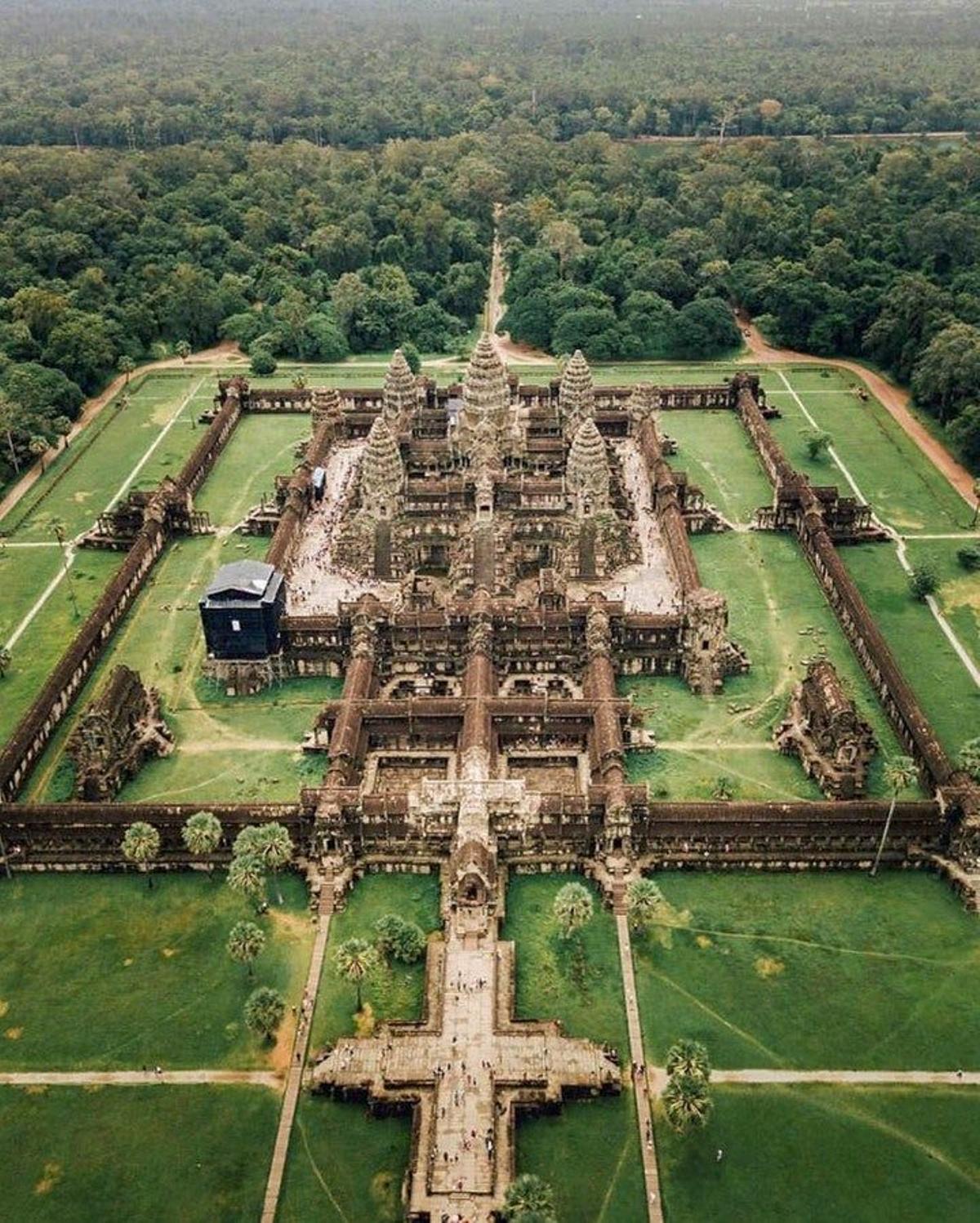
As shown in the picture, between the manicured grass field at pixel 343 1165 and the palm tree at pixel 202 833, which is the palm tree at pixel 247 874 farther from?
the manicured grass field at pixel 343 1165

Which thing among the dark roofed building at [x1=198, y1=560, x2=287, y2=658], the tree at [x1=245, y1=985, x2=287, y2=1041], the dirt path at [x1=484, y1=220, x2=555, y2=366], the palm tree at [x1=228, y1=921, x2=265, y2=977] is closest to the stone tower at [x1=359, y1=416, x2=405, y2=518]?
the dark roofed building at [x1=198, y1=560, x2=287, y2=658]

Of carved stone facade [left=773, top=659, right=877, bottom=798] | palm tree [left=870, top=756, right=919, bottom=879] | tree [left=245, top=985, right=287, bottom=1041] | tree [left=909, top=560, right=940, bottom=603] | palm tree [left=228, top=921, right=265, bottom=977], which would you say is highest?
tree [left=909, top=560, right=940, bottom=603]

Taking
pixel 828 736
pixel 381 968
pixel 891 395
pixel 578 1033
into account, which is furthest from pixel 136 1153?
pixel 891 395

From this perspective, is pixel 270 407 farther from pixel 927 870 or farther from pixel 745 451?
pixel 927 870

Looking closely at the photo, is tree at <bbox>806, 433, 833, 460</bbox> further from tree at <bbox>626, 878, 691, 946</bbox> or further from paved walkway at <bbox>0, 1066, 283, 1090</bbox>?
paved walkway at <bbox>0, 1066, 283, 1090</bbox>

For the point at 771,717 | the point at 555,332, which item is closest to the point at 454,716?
the point at 771,717
